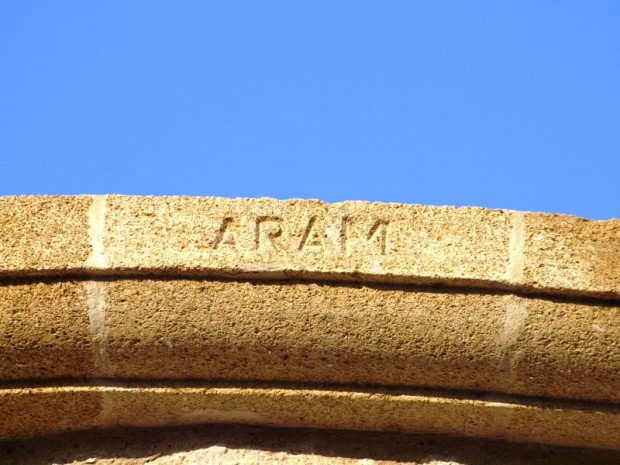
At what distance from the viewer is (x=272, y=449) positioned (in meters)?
2.70

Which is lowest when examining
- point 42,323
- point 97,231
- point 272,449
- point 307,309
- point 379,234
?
point 272,449

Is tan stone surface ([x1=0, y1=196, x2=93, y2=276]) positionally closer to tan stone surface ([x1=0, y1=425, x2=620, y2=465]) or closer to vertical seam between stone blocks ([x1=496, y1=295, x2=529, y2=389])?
tan stone surface ([x1=0, y1=425, x2=620, y2=465])

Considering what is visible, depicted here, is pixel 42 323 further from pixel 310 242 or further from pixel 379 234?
pixel 379 234

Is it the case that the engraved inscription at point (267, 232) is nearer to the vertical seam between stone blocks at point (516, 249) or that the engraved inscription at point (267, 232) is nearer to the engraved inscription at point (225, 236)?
the engraved inscription at point (225, 236)

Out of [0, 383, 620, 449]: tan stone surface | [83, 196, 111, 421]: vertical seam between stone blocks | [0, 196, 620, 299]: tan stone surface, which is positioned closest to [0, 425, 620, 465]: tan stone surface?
[0, 383, 620, 449]: tan stone surface

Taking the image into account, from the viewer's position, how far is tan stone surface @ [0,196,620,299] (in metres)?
2.56

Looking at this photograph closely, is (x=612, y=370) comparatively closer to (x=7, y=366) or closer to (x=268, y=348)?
(x=268, y=348)

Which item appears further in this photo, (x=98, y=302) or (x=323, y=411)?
(x=323, y=411)

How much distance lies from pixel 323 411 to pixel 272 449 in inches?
6.6

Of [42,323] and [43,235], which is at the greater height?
[43,235]

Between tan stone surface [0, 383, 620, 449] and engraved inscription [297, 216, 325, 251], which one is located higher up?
engraved inscription [297, 216, 325, 251]

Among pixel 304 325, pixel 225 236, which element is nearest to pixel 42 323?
pixel 225 236

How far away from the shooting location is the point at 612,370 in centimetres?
257

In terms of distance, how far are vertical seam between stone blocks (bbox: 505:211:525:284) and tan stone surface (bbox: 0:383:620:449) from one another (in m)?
0.31
